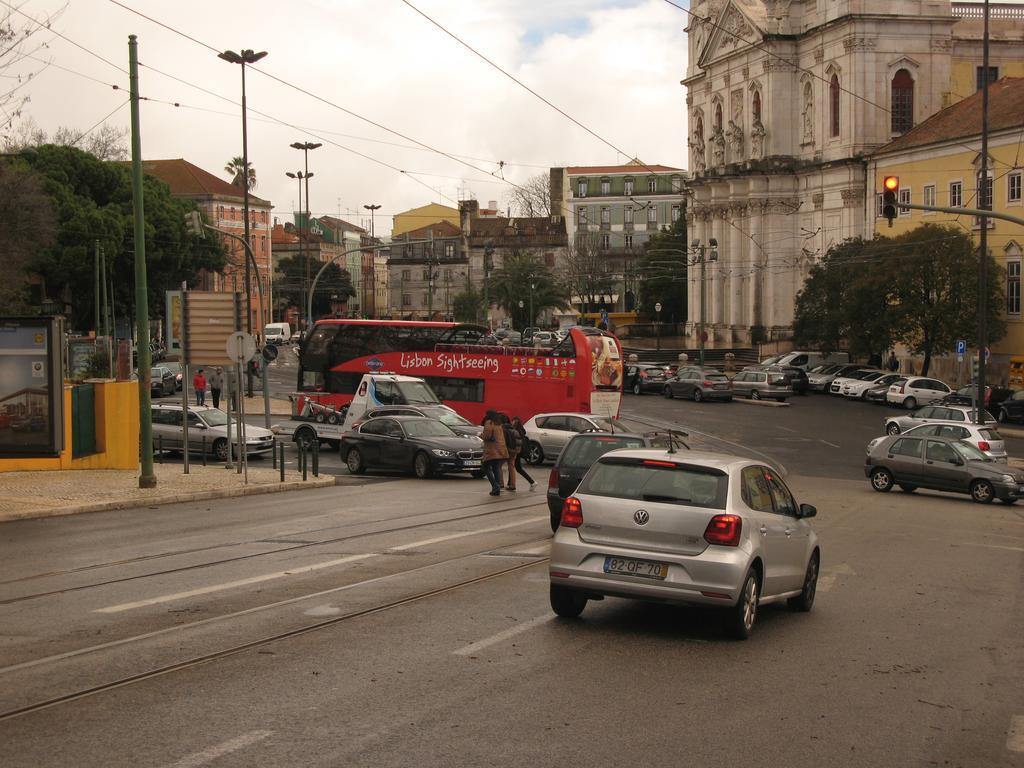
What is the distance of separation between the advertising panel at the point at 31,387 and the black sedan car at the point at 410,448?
10615 mm

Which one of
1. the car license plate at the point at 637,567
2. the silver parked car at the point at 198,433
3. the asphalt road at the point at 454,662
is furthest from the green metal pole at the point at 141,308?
the car license plate at the point at 637,567

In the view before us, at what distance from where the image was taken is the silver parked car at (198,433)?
33.7 meters

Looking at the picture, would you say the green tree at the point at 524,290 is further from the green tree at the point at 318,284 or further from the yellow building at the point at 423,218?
the yellow building at the point at 423,218

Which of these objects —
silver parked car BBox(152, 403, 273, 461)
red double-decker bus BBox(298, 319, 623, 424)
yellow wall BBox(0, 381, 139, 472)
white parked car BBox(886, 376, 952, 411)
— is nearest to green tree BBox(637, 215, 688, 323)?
white parked car BBox(886, 376, 952, 411)

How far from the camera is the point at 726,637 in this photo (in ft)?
34.0

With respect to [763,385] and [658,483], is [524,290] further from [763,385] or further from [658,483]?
[658,483]

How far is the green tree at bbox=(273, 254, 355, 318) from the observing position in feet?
446

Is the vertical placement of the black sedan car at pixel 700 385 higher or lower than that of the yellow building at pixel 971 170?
lower

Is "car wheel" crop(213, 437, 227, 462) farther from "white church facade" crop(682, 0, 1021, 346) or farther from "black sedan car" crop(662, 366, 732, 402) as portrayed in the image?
"white church facade" crop(682, 0, 1021, 346)

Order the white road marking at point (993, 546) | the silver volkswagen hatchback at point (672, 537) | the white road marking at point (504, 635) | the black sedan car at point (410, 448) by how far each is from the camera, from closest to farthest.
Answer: the white road marking at point (504, 635)
the silver volkswagen hatchback at point (672, 537)
the white road marking at point (993, 546)
the black sedan car at point (410, 448)

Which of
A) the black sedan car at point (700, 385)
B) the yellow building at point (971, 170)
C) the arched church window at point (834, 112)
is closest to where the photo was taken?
the black sedan car at point (700, 385)

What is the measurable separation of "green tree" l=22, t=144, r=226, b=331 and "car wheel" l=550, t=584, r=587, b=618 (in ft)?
199

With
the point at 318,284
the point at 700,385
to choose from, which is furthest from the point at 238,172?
the point at 700,385

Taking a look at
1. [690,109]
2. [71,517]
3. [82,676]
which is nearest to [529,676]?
[82,676]
